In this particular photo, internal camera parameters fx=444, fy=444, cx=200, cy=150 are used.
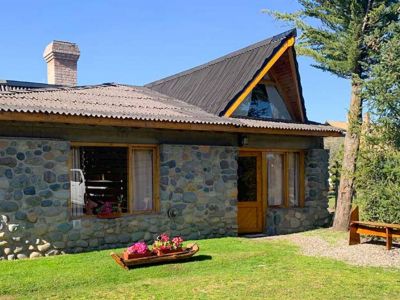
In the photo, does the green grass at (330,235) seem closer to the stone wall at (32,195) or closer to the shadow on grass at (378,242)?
the shadow on grass at (378,242)

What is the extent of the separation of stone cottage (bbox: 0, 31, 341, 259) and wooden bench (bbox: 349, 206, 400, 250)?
2692mm

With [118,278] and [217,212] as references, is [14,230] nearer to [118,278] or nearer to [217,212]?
[118,278]

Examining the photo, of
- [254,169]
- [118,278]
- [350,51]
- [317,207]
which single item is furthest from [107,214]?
[350,51]

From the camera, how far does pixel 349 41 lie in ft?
38.6

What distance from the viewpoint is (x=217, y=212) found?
11.0 metres

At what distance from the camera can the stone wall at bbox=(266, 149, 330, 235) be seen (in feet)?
40.9

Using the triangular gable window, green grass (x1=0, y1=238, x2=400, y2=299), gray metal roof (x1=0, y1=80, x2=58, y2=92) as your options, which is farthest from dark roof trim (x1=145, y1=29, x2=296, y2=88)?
Result: green grass (x1=0, y1=238, x2=400, y2=299)

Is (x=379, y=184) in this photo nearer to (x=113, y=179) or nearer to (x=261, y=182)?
(x=261, y=182)

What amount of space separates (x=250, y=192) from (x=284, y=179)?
115 cm

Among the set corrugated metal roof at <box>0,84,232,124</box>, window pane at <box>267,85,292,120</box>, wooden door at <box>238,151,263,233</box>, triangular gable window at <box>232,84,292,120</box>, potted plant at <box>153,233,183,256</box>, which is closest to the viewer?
potted plant at <box>153,233,183,256</box>

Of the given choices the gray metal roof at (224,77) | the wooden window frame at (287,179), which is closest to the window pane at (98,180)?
the gray metal roof at (224,77)

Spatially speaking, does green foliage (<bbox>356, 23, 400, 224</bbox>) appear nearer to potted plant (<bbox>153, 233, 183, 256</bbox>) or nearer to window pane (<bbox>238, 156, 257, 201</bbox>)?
window pane (<bbox>238, 156, 257, 201</bbox>)

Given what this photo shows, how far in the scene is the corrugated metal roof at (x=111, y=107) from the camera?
28.1 ft

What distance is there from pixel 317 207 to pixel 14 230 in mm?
8409
